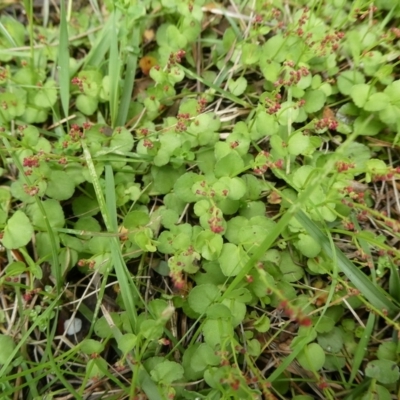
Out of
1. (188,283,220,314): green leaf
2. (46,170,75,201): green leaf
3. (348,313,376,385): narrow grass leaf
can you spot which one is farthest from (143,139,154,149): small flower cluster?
(348,313,376,385): narrow grass leaf

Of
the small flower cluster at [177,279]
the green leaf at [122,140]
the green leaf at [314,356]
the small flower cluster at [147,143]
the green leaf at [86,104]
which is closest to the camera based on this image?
the small flower cluster at [177,279]

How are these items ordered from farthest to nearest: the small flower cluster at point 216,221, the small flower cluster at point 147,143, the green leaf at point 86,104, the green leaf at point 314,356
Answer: the green leaf at point 86,104, the small flower cluster at point 147,143, the green leaf at point 314,356, the small flower cluster at point 216,221

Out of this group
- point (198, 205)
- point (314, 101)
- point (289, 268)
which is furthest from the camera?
point (314, 101)

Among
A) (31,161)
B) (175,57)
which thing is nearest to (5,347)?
(31,161)

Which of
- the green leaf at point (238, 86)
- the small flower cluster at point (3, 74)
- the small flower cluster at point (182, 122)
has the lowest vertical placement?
the small flower cluster at point (3, 74)

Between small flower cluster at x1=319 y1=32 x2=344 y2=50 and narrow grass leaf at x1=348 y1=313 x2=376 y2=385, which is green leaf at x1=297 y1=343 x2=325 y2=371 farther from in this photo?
small flower cluster at x1=319 y1=32 x2=344 y2=50

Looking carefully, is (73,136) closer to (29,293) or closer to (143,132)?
(143,132)

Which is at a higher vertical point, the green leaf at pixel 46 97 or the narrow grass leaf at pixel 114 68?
the narrow grass leaf at pixel 114 68

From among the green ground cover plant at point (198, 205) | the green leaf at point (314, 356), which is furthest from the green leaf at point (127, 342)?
the green leaf at point (314, 356)

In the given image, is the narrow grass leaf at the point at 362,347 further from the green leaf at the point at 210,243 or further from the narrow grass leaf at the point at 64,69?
the narrow grass leaf at the point at 64,69
